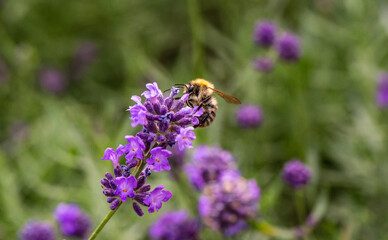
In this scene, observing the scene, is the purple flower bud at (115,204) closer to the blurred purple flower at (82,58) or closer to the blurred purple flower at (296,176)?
the blurred purple flower at (296,176)

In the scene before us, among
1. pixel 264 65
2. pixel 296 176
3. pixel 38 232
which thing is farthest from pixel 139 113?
pixel 264 65

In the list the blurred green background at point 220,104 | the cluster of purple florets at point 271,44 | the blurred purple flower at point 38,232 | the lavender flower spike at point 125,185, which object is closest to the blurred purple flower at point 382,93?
the blurred green background at point 220,104

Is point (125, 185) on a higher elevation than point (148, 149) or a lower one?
Answer: lower

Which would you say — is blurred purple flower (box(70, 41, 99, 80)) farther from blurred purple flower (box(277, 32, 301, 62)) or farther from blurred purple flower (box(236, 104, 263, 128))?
blurred purple flower (box(277, 32, 301, 62))

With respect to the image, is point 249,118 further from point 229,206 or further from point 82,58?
point 82,58

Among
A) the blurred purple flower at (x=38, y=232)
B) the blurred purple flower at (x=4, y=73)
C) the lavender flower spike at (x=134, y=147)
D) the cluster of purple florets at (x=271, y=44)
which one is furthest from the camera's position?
the blurred purple flower at (x=4, y=73)
